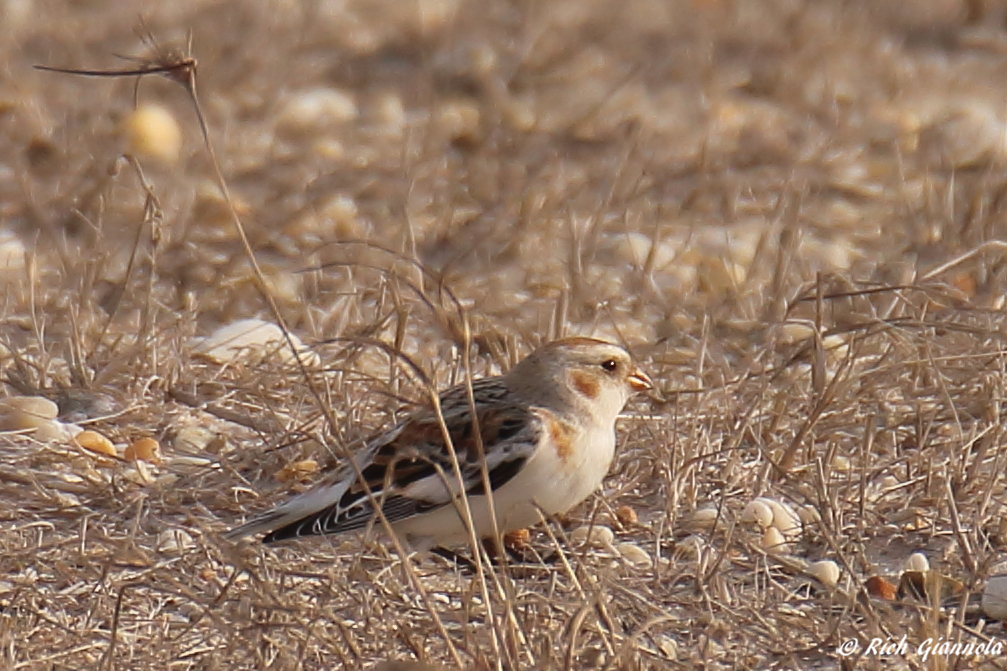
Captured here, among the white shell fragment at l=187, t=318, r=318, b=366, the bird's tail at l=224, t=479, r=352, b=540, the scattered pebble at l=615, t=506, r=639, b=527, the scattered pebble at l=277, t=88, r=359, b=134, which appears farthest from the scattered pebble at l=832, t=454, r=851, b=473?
the scattered pebble at l=277, t=88, r=359, b=134

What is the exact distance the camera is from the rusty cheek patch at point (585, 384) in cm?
370

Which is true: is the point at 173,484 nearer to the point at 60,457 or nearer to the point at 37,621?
the point at 60,457

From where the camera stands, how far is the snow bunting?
342 centimetres

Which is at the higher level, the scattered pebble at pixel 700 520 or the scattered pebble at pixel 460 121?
the scattered pebble at pixel 700 520

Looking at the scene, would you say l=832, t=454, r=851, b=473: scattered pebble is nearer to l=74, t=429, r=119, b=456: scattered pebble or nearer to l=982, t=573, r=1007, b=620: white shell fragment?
l=982, t=573, r=1007, b=620: white shell fragment

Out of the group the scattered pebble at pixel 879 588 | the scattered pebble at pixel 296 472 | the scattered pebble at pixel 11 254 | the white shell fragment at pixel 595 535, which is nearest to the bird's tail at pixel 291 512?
the scattered pebble at pixel 296 472

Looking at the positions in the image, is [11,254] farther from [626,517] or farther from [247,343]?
[626,517]

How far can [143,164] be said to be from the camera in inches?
244

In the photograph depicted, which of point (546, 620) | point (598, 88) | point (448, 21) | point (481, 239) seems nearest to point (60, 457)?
point (546, 620)

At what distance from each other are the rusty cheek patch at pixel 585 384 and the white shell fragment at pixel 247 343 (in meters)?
0.83

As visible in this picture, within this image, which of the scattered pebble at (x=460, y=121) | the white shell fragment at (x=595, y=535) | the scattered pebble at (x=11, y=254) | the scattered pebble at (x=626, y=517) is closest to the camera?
the white shell fragment at (x=595, y=535)

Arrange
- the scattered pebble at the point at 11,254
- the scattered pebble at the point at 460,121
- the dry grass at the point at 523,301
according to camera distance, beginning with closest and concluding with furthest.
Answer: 1. the dry grass at the point at 523,301
2. the scattered pebble at the point at 11,254
3. the scattered pebble at the point at 460,121

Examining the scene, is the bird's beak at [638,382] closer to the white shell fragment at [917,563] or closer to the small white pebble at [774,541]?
the small white pebble at [774,541]

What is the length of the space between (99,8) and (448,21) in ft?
4.92
